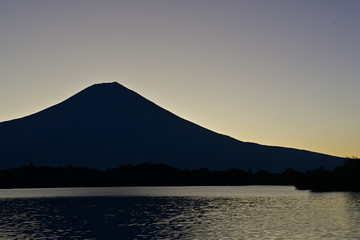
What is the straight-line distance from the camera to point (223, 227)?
47.0 metres

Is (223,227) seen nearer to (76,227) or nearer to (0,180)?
(76,227)

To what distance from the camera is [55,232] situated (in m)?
45.3

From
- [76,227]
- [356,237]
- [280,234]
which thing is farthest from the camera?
[76,227]

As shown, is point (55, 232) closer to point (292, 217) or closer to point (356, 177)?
point (292, 217)

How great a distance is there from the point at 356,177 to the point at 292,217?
6707 cm

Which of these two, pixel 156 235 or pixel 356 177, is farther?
pixel 356 177

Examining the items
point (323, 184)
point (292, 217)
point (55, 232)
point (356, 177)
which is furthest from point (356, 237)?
point (323, 184)

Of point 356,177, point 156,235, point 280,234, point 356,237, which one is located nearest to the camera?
point 356,237

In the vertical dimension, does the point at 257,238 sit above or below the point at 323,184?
below

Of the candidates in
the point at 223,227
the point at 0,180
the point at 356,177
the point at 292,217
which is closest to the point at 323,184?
the point at 356,177

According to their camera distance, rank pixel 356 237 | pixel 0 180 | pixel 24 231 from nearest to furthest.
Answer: pixel 356 237 → pixel 24 231 → pixel 0 180

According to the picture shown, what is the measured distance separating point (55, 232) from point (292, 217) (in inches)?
945

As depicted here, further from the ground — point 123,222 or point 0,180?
point 0,180

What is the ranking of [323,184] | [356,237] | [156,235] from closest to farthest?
[356,237] < [156,235] < [323,184]
